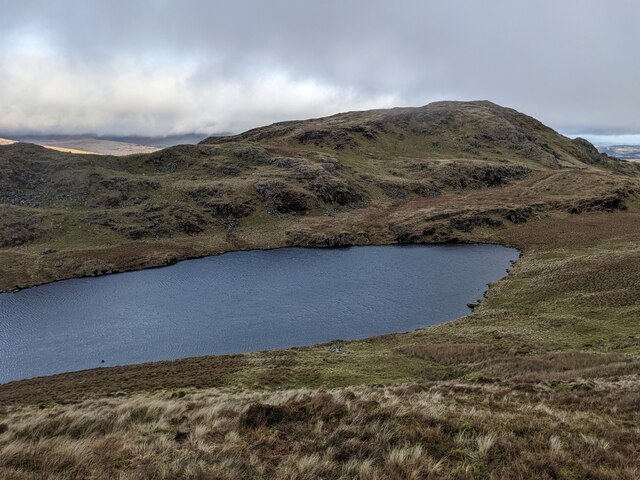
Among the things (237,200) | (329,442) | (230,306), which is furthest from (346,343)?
(237,200)

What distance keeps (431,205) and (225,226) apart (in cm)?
5963

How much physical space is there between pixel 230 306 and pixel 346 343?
21779 millimetres

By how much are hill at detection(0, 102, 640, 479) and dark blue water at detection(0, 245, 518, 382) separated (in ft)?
17.2

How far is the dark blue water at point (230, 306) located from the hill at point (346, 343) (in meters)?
5.24

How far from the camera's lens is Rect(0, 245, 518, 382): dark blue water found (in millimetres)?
50750

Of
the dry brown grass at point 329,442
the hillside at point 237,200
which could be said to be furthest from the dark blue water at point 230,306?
the dry brown grass at point 329,442

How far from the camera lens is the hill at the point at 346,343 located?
35.9 feet

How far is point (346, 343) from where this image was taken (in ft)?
161

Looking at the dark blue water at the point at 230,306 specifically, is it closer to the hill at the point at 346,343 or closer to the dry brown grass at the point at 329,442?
the hill at the point at 346,343

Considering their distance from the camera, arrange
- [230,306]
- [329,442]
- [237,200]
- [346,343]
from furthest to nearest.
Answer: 1. [237,200]
2. [230,306]
3. [346,343]
4. [329,442]

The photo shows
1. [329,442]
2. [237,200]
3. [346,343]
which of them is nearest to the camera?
[329,442]

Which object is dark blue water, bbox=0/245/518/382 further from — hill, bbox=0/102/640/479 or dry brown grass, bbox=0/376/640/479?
dry brown grass, bbox=0/376/640/479

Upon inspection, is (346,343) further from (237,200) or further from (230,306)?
(237,200)

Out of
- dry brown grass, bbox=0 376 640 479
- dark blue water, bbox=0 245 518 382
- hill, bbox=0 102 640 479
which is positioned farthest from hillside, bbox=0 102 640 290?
dry brown grass, bbox=0 376 640 479
